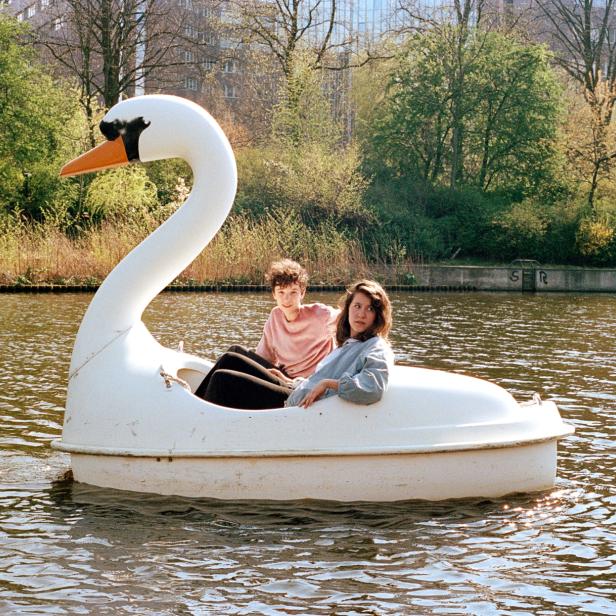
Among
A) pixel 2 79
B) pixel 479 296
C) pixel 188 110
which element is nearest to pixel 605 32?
pixel 479 296

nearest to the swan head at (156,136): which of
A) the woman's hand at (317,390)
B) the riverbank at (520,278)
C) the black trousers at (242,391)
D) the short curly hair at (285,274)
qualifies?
the short curly hair at (285,274)

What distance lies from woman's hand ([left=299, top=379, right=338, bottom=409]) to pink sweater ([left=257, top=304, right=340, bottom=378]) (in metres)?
1.01

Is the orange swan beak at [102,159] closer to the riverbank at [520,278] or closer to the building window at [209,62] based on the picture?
the riverbank at [520,278]

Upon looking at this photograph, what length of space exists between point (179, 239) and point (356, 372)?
53.2 inches

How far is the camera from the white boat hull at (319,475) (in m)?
5.93

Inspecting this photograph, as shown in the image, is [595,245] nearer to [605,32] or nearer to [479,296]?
[479,296]

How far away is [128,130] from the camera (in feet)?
21.2

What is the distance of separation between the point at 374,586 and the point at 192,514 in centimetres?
132

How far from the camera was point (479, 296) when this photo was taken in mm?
23219

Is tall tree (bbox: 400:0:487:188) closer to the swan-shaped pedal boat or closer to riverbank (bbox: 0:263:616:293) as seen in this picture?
riverbank (bbox: 0:263:616:293)

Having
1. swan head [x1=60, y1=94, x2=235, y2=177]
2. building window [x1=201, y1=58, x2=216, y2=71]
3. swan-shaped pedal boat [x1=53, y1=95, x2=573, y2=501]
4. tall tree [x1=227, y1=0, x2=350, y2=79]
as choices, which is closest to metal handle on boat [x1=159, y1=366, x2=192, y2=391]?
swan-shaped pedal boat [x1=53, y1=95, x2=573, y2=501]

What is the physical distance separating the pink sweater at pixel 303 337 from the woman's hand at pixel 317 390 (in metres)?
1.01

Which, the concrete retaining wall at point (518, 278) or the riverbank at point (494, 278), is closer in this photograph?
the riverbank at point (494, 278)

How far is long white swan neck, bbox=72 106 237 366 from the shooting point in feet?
21.1
